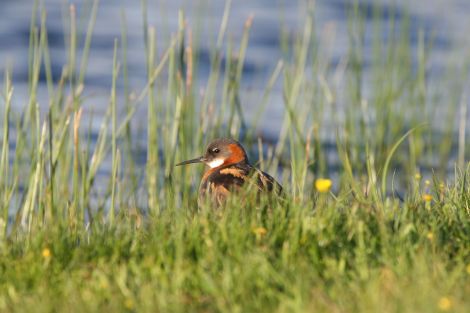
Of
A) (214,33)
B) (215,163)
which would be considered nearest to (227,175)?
(215,163)

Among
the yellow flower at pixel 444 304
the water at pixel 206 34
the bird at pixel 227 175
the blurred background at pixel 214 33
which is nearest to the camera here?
the yellow flower at pixel 444 304

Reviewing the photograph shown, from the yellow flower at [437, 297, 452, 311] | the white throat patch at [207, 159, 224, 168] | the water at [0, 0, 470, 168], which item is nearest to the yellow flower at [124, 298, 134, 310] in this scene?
the yellow flower at [437, 297, 452, 311]

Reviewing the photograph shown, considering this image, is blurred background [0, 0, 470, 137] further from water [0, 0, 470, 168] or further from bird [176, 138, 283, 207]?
bird [176, 138, 283, 207]

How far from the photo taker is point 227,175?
616 centimetres

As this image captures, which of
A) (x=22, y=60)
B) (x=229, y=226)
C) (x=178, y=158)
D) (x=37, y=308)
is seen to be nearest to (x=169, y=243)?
(x=229, y=226)

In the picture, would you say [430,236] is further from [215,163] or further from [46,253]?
[215,163]

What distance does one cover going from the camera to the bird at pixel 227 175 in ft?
18.4

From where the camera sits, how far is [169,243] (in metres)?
4.37

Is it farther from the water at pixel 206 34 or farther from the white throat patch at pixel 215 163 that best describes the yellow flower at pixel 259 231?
the water at pixel 206 34

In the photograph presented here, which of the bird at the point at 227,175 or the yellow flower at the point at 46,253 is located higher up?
the yellow flower at the point at 46,253

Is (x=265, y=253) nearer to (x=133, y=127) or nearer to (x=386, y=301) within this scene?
(x=386, y=301)

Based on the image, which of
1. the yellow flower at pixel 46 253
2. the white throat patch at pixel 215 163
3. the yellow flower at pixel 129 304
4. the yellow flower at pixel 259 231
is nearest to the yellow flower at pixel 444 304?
the yellow flower at pixel 259 231

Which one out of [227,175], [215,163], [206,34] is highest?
[227,175]

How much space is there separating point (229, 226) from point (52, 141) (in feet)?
7.17
